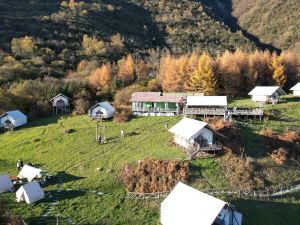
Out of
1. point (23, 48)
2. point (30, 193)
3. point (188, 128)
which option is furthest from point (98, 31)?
point (30, 193)

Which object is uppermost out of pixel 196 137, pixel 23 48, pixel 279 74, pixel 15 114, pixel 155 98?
pixel 23 48

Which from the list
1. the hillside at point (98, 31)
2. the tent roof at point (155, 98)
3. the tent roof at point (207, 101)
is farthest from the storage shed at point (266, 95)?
the hillside at point (98, 31)

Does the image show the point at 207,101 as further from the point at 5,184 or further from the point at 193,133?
the point at 5,184

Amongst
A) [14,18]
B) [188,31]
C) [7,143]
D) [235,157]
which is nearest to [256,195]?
[235,157]

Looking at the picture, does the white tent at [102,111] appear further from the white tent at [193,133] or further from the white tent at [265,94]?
the white tent at [265,94]

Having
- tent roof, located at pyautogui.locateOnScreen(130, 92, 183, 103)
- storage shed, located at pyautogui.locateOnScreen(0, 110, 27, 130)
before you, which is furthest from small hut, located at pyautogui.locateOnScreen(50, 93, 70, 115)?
tent roof, located at pyautogui.locateOnScreen(130, 92, 183, 103)

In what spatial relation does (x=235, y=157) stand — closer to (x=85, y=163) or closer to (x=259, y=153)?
(x=259, y=153)
